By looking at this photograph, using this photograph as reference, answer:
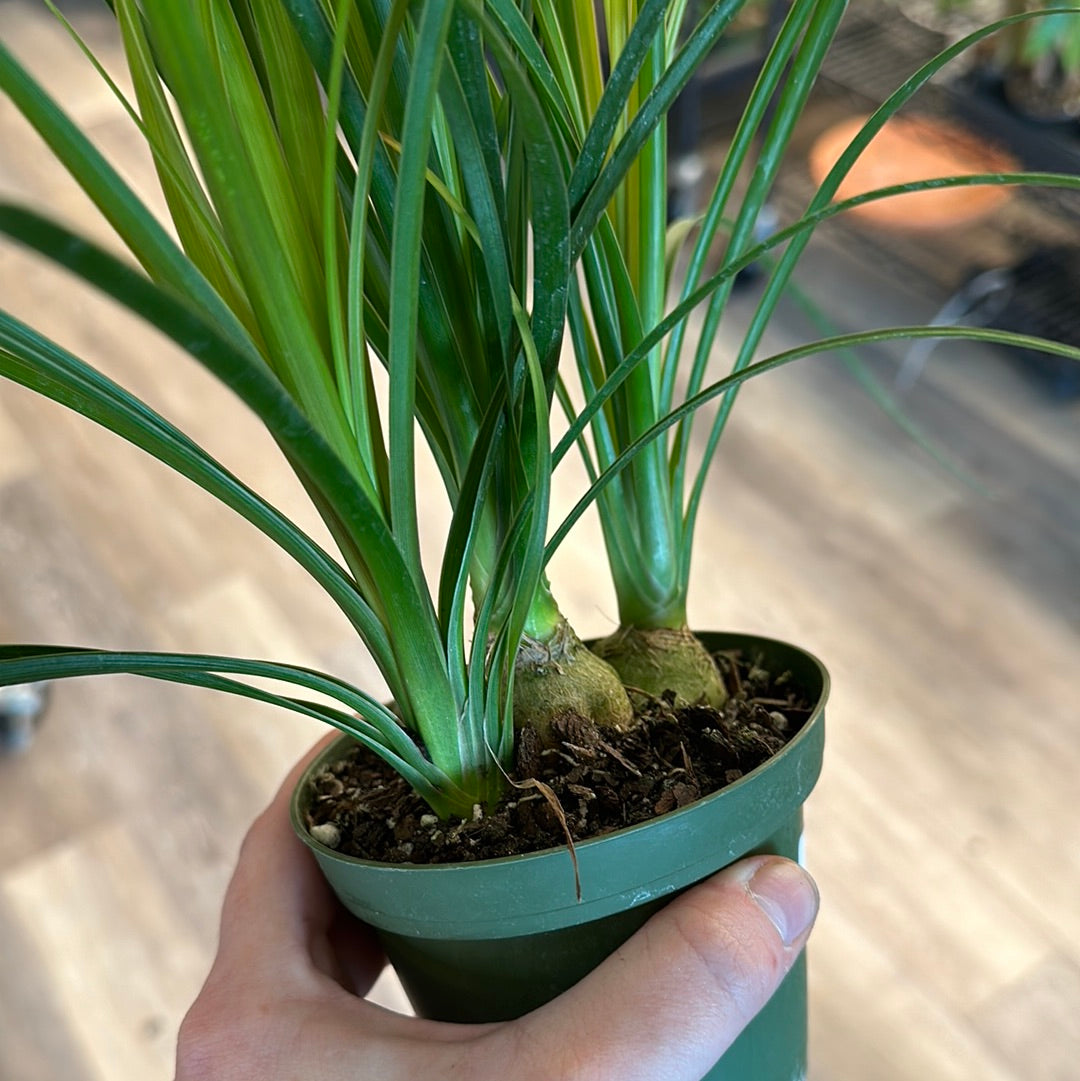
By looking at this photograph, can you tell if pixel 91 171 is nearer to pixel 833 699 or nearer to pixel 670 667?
pixel 670 667

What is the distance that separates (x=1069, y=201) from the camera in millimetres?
1660

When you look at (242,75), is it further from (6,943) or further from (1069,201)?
(1069,201)

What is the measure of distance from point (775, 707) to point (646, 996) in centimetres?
14

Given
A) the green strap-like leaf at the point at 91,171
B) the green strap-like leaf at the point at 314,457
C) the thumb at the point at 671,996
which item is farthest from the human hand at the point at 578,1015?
the green strap-like leaf at the point at 91,171

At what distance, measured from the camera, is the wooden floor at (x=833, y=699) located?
3.77 ft

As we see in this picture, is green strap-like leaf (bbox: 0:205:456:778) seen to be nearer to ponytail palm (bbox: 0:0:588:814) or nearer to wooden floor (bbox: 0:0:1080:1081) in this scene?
ponytail palm (bbox: 0:0:588:814)

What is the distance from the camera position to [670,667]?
544mm

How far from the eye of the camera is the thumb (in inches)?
18.0

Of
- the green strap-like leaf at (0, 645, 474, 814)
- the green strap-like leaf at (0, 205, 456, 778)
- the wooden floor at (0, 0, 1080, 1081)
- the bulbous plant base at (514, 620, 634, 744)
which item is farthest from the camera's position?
the wooden floor at (0, 0, 1080, 1081)

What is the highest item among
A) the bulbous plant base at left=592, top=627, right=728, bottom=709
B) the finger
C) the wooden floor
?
the bulbous plant base at left=592, top=627, right=728, bottom=709

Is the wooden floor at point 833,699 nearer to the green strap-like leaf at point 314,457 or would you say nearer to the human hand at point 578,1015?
the human hand at point 578,1015

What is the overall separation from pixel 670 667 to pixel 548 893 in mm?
132

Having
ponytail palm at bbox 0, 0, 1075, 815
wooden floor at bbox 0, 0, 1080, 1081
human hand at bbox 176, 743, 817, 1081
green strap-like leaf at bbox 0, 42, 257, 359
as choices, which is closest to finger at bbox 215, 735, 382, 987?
human hand at bbox 176, 743, 817, 1081

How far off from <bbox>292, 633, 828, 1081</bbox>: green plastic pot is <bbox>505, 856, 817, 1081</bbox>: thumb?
1 centimetres
